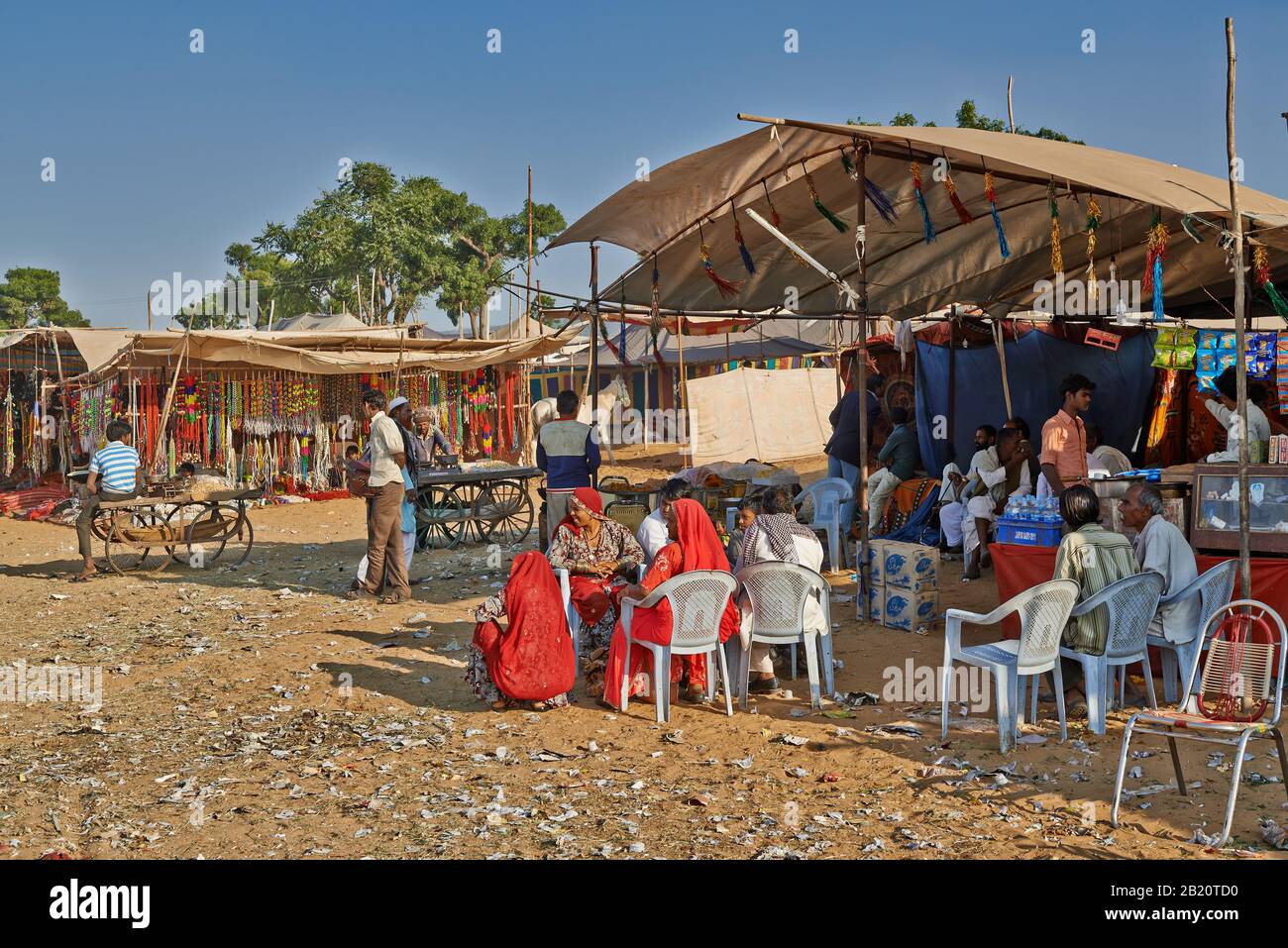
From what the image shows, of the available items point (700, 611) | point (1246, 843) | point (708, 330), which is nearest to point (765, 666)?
point (700, 611)

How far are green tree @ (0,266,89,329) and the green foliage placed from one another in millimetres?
17527

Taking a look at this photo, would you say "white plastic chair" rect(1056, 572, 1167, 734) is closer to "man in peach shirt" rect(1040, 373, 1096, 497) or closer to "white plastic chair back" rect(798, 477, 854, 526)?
"man in peach shirt" rect(1040, 373, 1096, 497)

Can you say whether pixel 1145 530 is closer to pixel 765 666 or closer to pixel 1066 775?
pixel 1066 775

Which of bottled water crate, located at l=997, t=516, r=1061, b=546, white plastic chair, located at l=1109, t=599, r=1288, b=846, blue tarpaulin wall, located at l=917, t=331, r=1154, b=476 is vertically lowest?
white plastic chair, located at l=1109, t=599, r=1288, b=846

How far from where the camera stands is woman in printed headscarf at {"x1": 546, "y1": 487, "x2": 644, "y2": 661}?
752 cm

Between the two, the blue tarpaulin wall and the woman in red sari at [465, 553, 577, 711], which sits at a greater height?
the blue tarpaulin wall

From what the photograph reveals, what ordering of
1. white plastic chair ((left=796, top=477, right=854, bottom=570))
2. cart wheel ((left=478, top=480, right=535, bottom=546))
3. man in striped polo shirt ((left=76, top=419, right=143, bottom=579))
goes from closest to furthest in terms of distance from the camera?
white plastic chair ((left=796, top=477, right=854, bottom=570)) < man in striped polo shirt ((left=76, top=419, right=143, bottom=579)) < cart wheel ((left=478, top=480, right=535, bottom=546))

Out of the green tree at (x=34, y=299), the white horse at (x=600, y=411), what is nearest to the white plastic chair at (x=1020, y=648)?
the white horse at (x=600, y=411)

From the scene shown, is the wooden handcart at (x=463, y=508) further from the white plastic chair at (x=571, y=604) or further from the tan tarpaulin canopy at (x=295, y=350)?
the white plastic chair at (x=571, y=604)

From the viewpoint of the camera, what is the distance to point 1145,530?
21.8 ft

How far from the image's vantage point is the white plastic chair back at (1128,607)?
617cm

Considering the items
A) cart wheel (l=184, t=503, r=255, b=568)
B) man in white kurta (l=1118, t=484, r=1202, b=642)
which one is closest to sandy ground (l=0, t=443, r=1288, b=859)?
man in white kurta (l=1118, t=484, r=1202, b=642)

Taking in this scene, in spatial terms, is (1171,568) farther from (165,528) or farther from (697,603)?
(165,528)

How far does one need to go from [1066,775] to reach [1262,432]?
377cm
